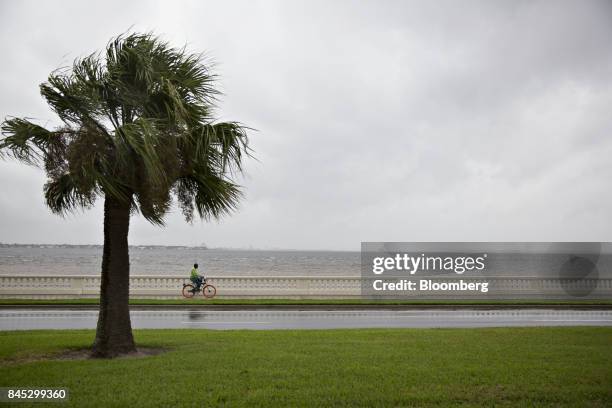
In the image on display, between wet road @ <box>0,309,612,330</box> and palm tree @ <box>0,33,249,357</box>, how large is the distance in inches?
198

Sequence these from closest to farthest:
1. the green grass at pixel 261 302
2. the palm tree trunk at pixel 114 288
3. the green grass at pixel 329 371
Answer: the green grass at pixel 329 371, the palm tree trunk at pixel 114 288, the green grass at pixel 261 302

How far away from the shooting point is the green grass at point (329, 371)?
247 inches

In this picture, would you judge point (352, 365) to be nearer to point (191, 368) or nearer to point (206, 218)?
point (191, 368)

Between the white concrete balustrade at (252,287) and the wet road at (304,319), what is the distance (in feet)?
13.3

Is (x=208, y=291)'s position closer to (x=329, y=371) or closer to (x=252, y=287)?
(x=252, y=287)

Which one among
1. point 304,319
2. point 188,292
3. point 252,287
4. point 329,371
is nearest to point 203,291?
point 188,292

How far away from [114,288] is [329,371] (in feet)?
14.1

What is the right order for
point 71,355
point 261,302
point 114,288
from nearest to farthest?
1. point 71,355
2. point 114,288
3. point 261,302

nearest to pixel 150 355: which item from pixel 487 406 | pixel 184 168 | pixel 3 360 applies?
pixel 3 360

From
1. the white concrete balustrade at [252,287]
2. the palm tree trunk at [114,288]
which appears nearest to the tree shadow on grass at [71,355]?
the palm tree trunk at [114,288]

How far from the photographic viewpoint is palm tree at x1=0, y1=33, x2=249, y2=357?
8852 millimetres

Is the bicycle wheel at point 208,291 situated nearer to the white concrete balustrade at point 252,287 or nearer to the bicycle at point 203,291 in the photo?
the bicycle at point 203,291

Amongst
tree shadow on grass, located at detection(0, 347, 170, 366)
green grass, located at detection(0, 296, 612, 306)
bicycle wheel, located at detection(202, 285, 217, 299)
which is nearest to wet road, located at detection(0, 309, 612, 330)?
green grass, located at detection(0, 296, 612, 306)

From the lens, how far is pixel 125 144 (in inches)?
340
